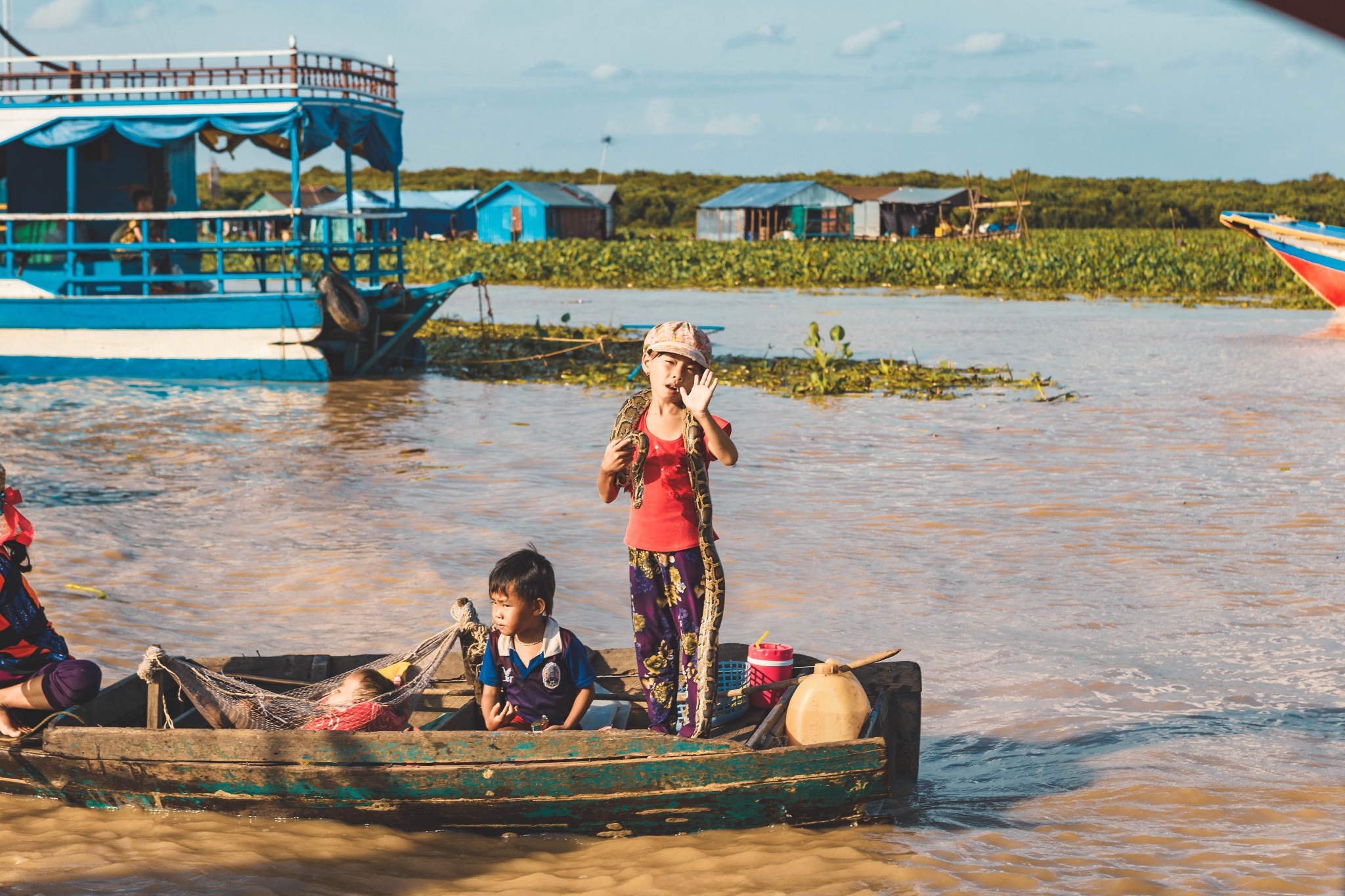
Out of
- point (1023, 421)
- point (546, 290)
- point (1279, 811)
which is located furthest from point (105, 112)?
point (546, 290)

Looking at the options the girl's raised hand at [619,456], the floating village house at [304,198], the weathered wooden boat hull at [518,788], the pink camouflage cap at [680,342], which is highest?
the floating village house at [304,198]

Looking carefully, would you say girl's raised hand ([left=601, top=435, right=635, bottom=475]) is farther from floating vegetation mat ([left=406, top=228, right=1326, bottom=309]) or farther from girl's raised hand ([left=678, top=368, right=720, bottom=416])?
floating vegetation mat ([left=406, top=228, right=1326, bottom=309])

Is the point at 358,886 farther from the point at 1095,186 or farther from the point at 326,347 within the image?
the point at 1095,186

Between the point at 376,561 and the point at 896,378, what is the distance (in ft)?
33.8

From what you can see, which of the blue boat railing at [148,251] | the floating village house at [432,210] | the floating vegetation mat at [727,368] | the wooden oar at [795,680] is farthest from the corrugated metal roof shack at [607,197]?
the wooden oar at [795,680]

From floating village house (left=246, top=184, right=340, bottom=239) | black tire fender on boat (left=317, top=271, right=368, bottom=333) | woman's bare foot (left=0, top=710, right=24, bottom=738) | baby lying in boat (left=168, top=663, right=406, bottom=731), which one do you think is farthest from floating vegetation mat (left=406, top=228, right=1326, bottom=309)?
woman's bare foot (left=0, top=710, right=24, bottom=738)

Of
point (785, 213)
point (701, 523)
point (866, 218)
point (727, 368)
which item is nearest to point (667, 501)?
point (701, 523)

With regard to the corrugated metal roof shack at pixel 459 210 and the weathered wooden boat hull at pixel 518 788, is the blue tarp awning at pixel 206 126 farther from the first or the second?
the corrugated metal roof shack at pixel 459 210

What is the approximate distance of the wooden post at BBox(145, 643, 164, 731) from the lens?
4.31 meters

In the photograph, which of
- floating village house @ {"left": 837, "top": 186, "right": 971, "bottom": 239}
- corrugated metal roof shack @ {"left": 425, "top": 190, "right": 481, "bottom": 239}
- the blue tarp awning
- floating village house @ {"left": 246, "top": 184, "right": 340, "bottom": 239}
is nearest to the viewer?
the blue tarp awning

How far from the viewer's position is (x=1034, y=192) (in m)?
81.1

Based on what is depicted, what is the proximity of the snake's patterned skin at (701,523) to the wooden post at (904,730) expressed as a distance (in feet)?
2.41

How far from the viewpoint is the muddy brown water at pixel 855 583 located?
4.26 m

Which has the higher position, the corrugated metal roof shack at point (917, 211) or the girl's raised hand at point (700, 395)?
the corrugated metal roof shack at point (917, 211)
